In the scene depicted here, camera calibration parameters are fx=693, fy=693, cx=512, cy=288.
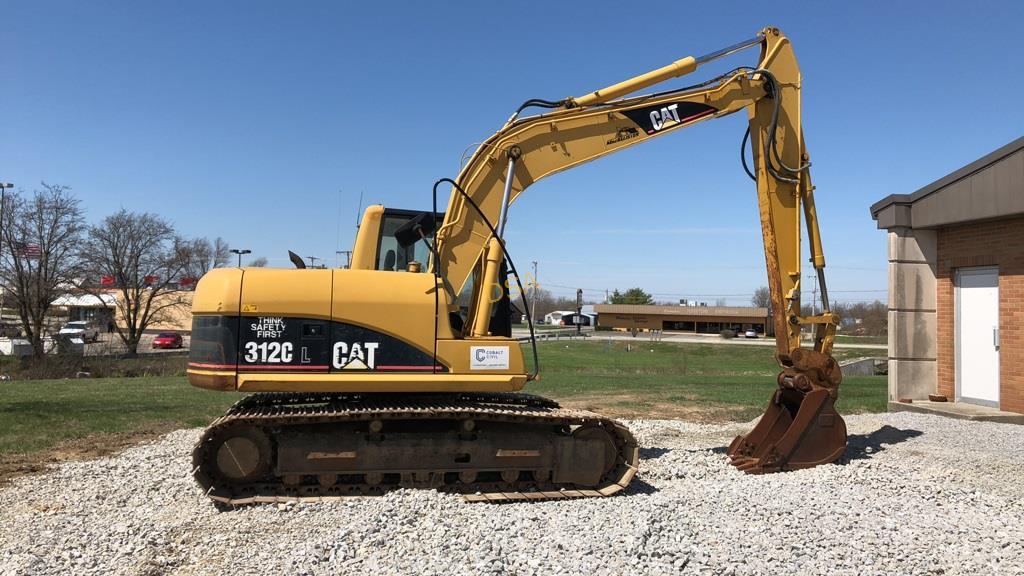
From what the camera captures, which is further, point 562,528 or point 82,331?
point 82,331

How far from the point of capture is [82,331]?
145ft

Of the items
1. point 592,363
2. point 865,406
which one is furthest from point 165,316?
point 865,406

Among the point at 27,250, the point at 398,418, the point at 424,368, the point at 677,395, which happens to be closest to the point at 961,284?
the point at 677,395

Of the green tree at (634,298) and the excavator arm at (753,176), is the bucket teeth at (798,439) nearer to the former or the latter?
the excavator arm at (753,176)

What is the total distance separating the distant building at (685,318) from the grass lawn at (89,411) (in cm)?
7361

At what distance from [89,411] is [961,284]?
16.3 m

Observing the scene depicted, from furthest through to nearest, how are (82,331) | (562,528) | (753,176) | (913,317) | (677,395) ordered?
1. (82,331)
2. (677,395)
3. (913,317)
4. (753,176)
5. (562,528)

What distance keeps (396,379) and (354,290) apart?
97 centimetres

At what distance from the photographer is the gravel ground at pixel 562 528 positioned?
4965 mm

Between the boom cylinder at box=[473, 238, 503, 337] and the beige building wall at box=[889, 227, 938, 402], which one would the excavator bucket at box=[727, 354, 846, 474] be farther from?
the beige building wall at box=[889, 227, 938, 402]

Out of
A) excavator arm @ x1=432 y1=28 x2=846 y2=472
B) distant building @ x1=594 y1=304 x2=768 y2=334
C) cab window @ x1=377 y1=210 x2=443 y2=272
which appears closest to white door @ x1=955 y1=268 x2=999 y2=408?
excavator arm @ x1=432 y1=28 x2=846 y2=472

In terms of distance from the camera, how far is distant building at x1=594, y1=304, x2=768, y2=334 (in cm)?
8644

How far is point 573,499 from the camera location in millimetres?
6824

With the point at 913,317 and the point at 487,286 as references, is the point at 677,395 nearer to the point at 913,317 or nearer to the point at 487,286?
the point at 913,317
